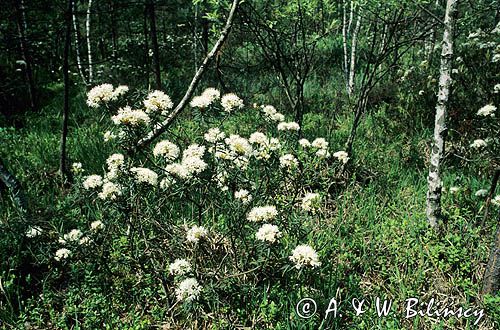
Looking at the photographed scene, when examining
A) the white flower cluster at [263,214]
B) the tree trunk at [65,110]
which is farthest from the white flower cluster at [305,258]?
the tree trunk at [65,110]

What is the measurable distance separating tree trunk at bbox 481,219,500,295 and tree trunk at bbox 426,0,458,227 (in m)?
0.73

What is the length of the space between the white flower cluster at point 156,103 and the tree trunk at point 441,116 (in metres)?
2.32

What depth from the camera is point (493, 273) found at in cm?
266

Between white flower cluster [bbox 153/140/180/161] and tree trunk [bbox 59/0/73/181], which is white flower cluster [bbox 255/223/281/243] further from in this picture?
tree trunk [bbox 59/0/73/181]

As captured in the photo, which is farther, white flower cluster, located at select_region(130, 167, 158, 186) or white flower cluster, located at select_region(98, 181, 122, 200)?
white flower cluster, located at select_region(98, 181, 122, 200)

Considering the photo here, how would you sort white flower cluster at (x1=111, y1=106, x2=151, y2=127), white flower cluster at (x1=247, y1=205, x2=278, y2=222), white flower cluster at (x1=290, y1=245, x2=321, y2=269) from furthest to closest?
white flower cluster at (x1=247, y1=205, x2=278, y2=222) → white flower cluster at (x1=290, y1=245, x2=321, y2=269) → white flower cluster at (x1=111, y1=106, x2=151, y2=127)

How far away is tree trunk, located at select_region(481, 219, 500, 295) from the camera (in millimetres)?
2608

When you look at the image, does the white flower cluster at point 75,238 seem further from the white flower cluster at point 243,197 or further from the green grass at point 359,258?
the white flower cluster at point 243,197

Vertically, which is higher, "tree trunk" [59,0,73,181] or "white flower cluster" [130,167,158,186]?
"white flower cluster" [130,167,158,186]

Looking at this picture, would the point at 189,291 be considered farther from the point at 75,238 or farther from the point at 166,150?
the point at 75,238

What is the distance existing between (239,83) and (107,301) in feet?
21.6

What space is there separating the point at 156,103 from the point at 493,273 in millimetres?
2669

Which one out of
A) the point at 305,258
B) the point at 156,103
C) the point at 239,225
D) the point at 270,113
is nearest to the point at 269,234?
the point at 305,258

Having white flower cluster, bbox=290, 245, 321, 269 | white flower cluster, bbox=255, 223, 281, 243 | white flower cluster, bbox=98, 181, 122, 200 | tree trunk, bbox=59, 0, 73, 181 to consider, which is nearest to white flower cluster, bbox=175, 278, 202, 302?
white flower cluster, bbox=255, 223, 281, 243
